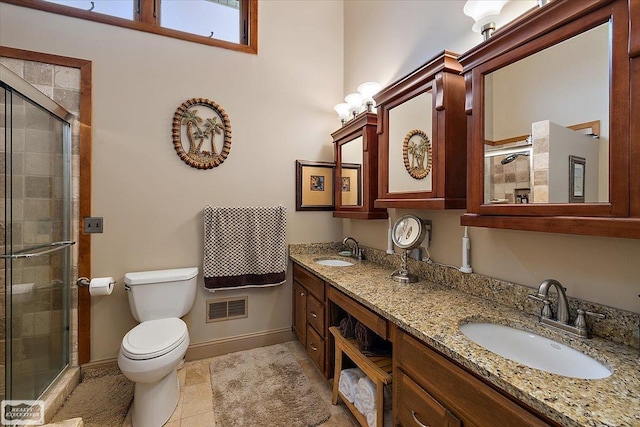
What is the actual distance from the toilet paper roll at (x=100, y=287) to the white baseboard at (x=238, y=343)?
0.77 metres

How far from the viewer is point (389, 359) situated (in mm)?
1499

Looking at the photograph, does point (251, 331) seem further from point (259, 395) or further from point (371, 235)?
point (371, 235)

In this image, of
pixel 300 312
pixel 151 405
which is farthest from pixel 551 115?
pixel 151 405

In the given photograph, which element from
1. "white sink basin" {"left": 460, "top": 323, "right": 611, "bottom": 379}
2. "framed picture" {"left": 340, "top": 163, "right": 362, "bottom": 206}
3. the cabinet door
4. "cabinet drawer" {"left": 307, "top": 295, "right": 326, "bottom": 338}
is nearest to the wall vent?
the cabinet door

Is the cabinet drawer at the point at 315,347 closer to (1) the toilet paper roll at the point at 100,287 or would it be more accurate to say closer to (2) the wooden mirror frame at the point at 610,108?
(2) the wooden mirror frame at the point at 610,108

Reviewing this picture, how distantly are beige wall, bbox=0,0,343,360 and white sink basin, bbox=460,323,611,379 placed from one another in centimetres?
176

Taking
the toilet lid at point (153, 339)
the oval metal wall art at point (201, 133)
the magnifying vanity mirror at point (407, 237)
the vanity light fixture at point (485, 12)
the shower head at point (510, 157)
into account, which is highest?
the vanity light fixture at point (485, 12)

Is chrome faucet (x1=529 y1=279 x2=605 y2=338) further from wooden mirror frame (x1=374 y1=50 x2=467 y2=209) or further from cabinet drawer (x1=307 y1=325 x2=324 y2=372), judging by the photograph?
cabinet drawer (x1=307 y1=325 x2=324 y2=372)

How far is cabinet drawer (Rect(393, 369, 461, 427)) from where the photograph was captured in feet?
3.21

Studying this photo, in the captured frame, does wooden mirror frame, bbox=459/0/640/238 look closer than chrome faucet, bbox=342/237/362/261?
Yes

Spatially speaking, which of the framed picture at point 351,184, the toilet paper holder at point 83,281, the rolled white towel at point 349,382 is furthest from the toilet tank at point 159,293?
the framed picture at point 351,184

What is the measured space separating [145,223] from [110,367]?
108cm

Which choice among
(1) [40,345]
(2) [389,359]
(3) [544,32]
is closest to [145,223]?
(1) [40,345]

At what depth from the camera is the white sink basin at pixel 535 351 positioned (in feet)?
3.01
